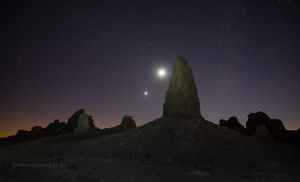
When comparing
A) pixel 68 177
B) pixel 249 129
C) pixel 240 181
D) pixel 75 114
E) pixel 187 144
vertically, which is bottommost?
pixel 240 181

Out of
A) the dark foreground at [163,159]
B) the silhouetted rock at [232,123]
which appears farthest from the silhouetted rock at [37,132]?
the silhouetted rock at [232,123]

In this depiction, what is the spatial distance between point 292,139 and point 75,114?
97715mm

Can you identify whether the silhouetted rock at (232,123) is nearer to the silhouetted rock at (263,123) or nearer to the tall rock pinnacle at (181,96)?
the silhouetted rock at (263,123)

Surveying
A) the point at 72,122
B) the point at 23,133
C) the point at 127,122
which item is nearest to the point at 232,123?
the point at 127,122

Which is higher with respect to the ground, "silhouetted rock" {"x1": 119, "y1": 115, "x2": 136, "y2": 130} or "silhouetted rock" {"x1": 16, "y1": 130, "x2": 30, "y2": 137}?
"silhouetted rock" {"x1": 16, "y1": 130, "x2": 30, "y2": 137}

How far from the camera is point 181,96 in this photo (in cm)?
7375

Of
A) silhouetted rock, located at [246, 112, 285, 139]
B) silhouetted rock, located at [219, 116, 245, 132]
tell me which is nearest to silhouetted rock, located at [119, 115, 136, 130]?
silhouetted rock, located at [219, 116, 245, 132]

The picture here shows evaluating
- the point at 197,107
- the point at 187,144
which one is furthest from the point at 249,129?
the point at 187,144

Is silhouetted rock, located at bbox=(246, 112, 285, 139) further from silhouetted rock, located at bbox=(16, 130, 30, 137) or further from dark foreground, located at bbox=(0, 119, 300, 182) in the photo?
silhouetted rock, located at bbox=(16, 130, 30, 137)

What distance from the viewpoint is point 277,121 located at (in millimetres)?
127688

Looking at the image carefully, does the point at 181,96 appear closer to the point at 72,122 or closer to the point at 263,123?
the point at 263,123

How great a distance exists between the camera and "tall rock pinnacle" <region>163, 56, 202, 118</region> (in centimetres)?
7312

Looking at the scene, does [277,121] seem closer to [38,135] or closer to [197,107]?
[197,107]

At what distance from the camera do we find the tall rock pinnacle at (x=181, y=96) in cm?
7312
